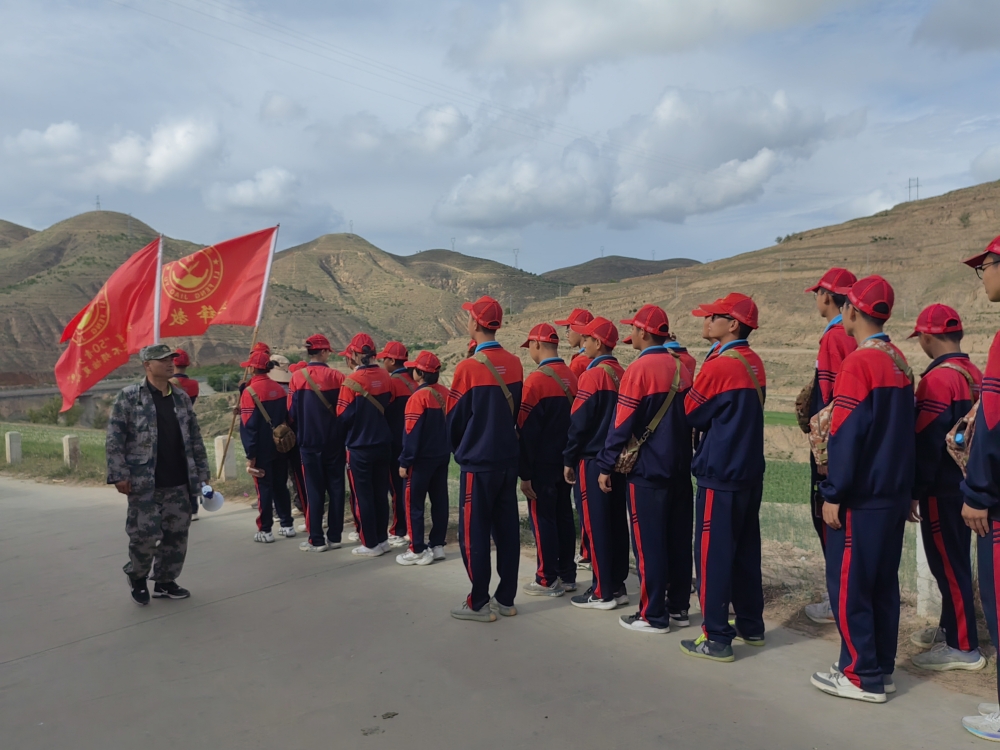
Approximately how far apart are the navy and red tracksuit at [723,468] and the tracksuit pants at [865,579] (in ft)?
2.19

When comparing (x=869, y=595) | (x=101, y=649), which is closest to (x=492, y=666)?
(x=869, y=595)

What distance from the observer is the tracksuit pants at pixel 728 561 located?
15.4ft

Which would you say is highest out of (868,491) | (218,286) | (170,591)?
(218,286)

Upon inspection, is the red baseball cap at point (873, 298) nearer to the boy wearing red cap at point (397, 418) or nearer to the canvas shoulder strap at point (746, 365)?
the canvas shoulder strap at point (746, 365)

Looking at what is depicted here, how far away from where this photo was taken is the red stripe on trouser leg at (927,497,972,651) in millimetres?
4457

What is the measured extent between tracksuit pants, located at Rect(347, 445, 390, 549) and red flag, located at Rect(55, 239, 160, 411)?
3377 millimetres

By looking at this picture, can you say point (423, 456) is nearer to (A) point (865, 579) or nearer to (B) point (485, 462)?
(B) point (485, 462)

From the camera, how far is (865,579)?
13.3 ft

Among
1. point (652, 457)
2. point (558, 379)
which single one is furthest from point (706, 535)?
point (558, 379)

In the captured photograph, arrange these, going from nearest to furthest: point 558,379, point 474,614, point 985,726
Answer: point 985,726, point 474,614, point 558,379

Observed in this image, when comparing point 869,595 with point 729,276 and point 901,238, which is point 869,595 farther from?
point 901,238

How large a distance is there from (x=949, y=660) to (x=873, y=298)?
2.22 metres

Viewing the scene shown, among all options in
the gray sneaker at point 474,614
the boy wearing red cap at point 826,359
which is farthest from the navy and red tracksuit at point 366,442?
the boy wearing red cap at point 826,359

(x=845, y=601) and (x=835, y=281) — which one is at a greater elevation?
(x=835, y=281)
